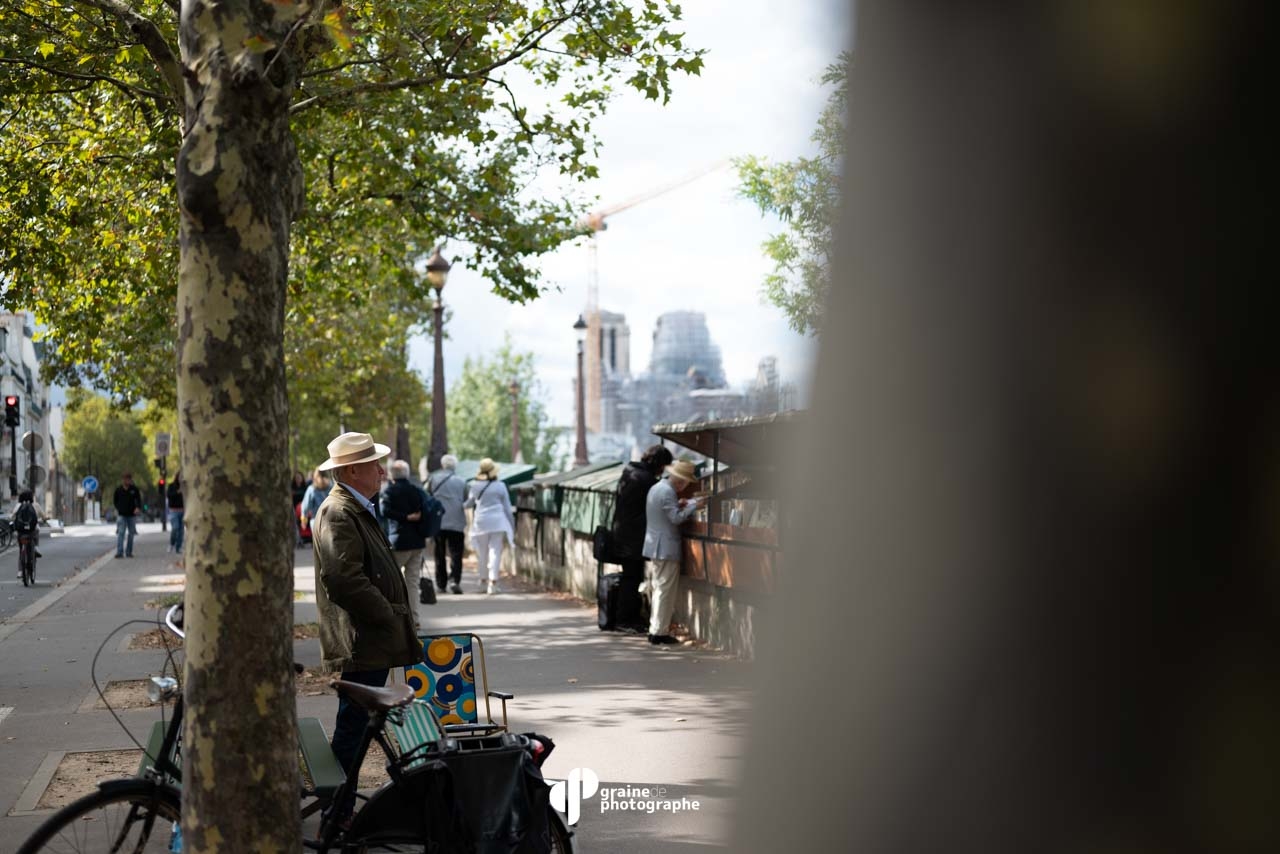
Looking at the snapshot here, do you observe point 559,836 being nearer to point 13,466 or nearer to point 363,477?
point 363,477

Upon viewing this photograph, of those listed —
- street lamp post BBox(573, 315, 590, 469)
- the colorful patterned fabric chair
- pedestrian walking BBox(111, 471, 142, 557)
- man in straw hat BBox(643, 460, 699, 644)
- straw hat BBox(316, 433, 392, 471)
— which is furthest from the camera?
street lamp post BBox(573, 315, 590, 469)

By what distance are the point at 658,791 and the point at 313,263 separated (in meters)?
11.3

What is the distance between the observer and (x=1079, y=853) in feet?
3.59

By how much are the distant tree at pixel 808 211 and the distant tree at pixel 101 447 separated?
114 meters

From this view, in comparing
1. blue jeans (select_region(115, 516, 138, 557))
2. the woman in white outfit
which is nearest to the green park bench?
the woman in white outfit

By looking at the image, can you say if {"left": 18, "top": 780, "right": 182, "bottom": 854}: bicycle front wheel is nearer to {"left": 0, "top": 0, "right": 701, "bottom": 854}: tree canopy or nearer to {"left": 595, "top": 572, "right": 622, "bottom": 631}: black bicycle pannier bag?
{"left": 0, "top": 0, "right": 701, "bottom": 854}: tree canopy

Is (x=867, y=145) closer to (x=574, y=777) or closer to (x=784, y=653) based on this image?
(x=784, y=653)

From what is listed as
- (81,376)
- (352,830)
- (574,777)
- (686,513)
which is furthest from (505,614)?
(81,376)

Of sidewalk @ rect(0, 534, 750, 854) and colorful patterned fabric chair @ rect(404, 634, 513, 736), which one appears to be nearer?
sidewalk @ rect(0, 534, 750, 854)

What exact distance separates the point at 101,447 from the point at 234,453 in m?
113

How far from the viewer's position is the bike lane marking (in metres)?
17.1

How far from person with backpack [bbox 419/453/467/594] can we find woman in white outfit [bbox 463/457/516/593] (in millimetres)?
240

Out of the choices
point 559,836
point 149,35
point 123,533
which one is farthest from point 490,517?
point 123,533

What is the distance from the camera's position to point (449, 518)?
19438mm
